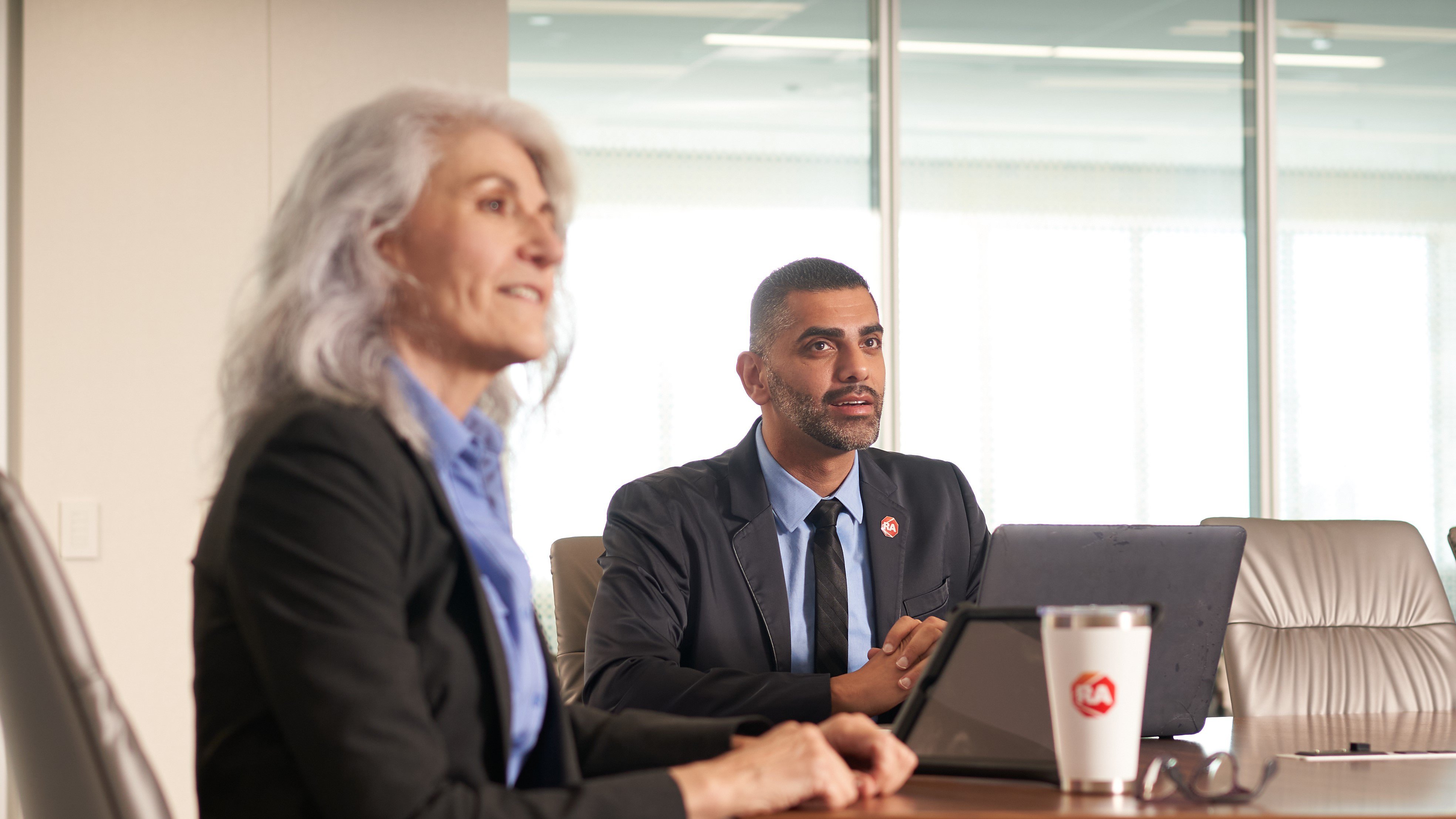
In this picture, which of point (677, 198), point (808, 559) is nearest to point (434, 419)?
point (808, 559)

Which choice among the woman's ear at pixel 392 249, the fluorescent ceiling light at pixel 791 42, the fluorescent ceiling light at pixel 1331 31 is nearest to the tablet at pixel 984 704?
the woman's ear at pixel 392 249

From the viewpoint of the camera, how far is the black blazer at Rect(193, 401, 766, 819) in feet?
3.10

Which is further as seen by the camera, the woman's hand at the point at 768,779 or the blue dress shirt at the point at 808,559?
the blue dress shirt at the point at 808,559

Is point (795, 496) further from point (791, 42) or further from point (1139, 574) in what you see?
point (791, 42)

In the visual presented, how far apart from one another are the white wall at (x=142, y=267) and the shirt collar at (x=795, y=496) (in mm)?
1726

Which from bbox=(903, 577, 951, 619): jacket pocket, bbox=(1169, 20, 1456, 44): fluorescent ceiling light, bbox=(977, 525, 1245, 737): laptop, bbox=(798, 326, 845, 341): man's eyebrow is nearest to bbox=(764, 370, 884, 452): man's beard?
bbox=(798, 326, 845, 341): man's eyebrow

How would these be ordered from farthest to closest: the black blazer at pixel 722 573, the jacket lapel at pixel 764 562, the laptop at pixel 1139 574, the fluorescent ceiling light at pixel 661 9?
1. the fluorescent ceiling light at pixel 661 9
2. the jacket lapel at pixel 764 562
3. the black blazer at pixel 722 573
4. the laptop at pixel 1139 574

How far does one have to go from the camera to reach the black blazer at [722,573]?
1.89 metres

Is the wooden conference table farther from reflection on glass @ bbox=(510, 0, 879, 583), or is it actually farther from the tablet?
reflection on glass @ bbox=(510, 0, 879, 583)

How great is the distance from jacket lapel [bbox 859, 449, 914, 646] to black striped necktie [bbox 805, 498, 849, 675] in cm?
5

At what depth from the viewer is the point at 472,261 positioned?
1194 mm

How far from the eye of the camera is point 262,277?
1.24m

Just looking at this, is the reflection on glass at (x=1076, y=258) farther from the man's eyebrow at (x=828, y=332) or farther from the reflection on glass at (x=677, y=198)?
the man's eyebrow at (x=828, y=332)

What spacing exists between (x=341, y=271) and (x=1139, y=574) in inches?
36.7
